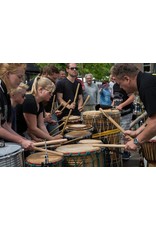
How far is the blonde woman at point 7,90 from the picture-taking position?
2394 millimetres

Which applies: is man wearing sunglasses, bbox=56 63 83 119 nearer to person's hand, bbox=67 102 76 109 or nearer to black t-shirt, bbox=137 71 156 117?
person's hand, bbox=67 102 76 109

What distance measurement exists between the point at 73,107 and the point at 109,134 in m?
1.05

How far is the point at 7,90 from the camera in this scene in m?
2.48

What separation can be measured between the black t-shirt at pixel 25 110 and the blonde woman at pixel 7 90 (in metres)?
0.45

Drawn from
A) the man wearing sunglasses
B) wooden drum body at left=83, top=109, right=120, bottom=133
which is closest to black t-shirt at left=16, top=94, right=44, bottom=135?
wooden drum body at left=83, top=109, right=120, bottom=133

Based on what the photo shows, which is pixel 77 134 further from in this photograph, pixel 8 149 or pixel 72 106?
pixel 8 149

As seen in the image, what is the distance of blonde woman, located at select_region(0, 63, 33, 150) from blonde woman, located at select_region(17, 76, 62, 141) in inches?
18.4

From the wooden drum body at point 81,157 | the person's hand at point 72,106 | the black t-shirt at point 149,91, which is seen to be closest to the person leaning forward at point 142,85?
the black t-shirt at point 149,91

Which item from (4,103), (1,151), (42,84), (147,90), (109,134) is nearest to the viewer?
(1,151)

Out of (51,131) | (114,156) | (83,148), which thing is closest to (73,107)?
(51,131)

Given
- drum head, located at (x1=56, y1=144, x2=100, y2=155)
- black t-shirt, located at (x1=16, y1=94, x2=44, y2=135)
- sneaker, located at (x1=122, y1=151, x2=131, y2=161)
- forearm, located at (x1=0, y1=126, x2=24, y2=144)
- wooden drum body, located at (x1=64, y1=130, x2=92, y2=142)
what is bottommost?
sneaker, located at (x1=122, y1=151, x2=131, y2=161)

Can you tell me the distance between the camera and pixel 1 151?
80.0 inches

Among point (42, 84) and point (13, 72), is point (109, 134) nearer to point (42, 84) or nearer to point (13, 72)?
point (42, 84)

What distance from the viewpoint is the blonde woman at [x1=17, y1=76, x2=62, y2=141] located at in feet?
9.98
